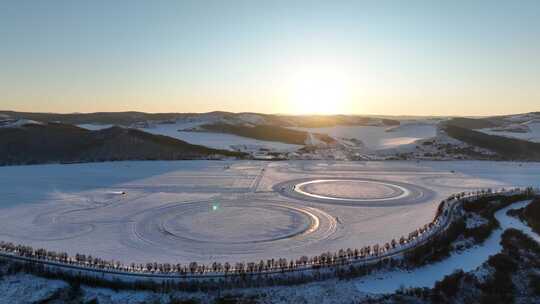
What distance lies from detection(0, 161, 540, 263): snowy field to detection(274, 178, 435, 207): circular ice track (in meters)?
0.09

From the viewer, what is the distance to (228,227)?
23.4 m

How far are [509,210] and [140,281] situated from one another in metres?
26.2

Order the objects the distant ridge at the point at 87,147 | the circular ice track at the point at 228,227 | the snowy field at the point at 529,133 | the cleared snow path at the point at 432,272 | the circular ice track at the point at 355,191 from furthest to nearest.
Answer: the snowy field at the point at 529,133 → the distant ridge at the point at 87,147 → the circular ice track at the point at 355,191 → the circular ice track at the point at 228,227 → the cleared snow path at the point at 432,272

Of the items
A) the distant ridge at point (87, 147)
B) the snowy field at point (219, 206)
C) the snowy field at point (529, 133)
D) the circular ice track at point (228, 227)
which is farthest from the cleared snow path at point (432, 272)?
the snowy field at point (529, 133)

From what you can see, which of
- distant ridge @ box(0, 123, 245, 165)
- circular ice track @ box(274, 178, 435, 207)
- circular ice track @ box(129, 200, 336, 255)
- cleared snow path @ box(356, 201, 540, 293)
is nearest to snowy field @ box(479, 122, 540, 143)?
circular ice track @ box(274, 178, 435, 207)

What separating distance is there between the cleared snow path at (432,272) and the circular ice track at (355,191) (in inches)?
351

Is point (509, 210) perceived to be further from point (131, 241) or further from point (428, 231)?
point (131, 241)

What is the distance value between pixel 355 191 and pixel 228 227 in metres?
15.0

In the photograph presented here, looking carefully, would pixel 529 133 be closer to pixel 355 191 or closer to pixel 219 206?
pixel 355 191

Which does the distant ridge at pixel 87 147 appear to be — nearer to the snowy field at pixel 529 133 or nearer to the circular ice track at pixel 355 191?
the circular ice track at pixel 355 191

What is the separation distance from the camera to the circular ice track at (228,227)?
2039 centimetres

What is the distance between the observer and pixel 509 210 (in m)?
27.5

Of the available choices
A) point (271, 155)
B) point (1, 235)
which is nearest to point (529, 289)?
point (1, 235)

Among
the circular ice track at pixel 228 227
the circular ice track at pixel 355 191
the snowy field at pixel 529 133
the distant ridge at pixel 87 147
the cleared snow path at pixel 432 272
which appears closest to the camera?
the cleared snow path at pixel 432 272
